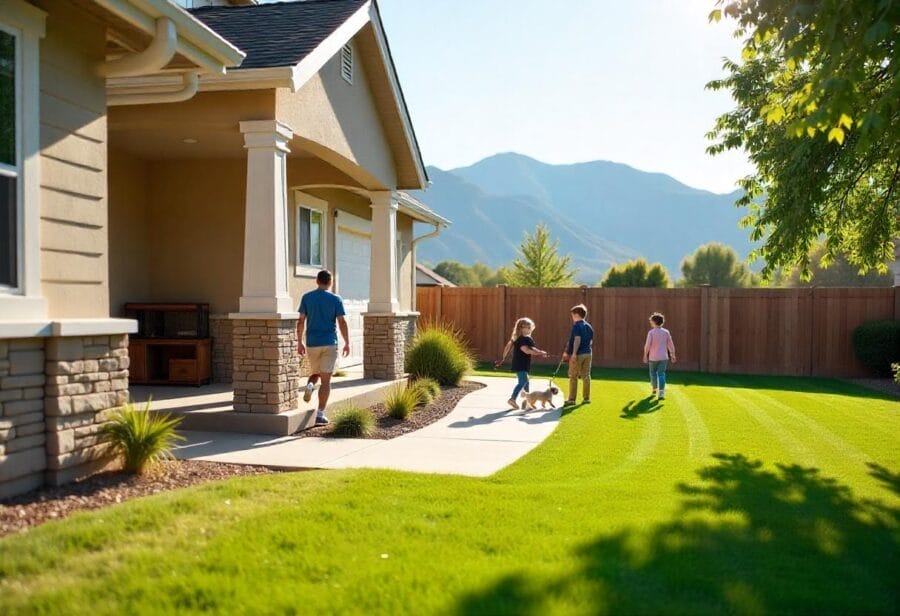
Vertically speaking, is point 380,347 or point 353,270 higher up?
point 353,270

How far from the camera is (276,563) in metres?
4.03

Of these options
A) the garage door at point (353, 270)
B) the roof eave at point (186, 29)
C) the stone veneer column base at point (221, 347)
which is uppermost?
the roof eave at point (186, 29)

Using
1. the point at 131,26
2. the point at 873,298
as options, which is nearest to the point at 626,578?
the point at 131,26

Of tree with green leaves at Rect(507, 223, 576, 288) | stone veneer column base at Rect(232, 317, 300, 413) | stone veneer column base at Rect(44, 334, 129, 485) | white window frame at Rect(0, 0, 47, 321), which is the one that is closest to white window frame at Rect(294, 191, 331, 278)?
stone veneer column base at Rect(232, 317, 300, 413)

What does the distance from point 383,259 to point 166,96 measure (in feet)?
18.0

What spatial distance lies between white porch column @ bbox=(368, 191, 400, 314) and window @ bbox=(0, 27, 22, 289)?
7.42 m

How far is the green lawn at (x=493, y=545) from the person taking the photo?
366 centimetres

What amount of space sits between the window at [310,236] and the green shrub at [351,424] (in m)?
4.77

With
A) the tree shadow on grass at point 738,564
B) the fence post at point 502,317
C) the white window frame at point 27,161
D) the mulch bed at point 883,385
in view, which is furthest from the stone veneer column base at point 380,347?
the mulch bed at point 883,385

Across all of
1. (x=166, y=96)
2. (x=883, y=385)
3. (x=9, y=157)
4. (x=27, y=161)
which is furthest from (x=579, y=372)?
(x=9, y=157)

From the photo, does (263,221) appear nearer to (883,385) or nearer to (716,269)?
(883,385)

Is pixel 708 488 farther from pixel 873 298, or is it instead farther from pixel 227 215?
pixel 873 298

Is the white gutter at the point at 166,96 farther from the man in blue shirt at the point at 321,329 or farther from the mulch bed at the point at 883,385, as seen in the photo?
the mulch bed at the point at 883,385

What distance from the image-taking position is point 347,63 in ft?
36.1
